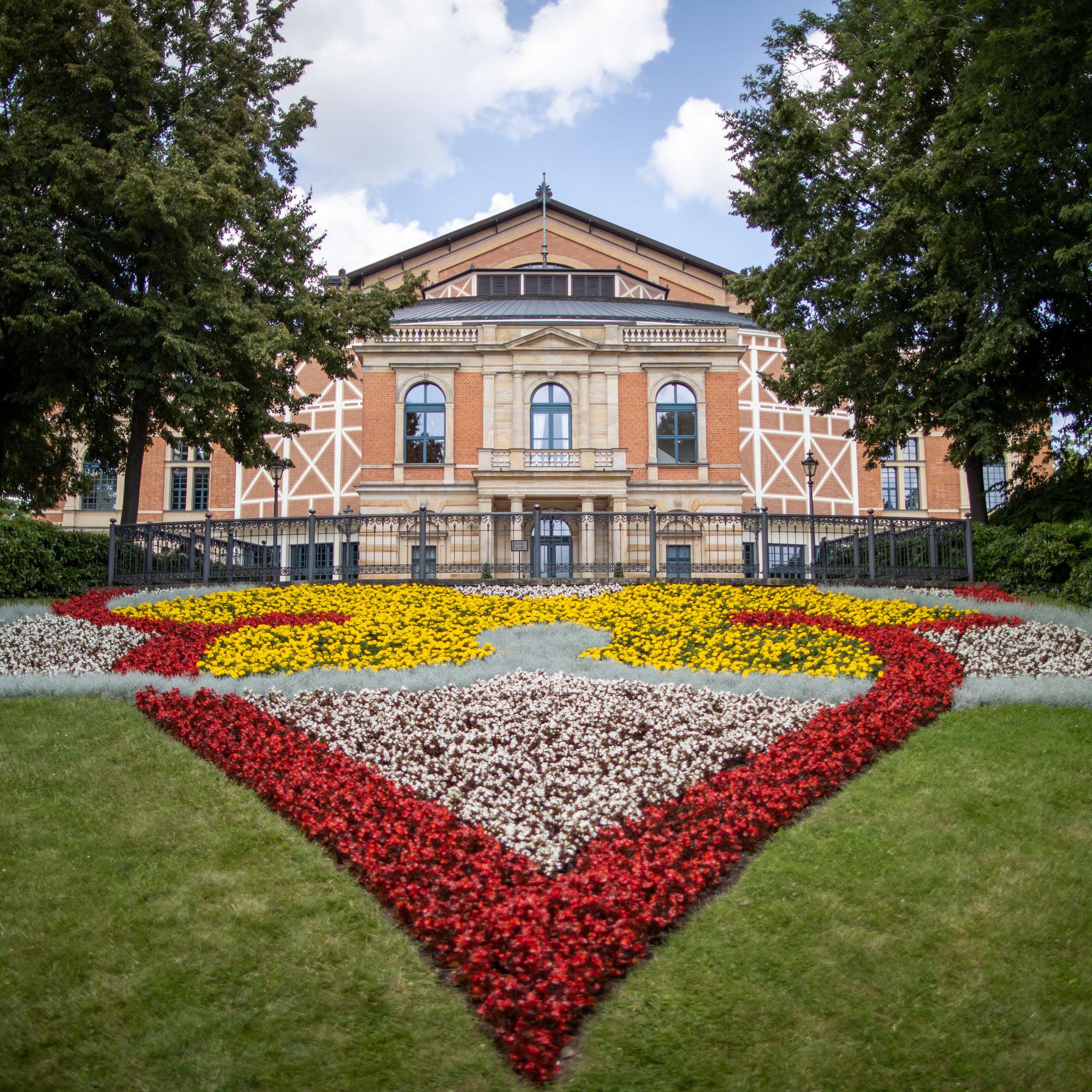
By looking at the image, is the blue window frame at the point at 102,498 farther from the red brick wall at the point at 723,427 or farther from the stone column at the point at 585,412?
the red brick wall at the point at 723,427

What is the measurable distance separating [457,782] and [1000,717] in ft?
15.9

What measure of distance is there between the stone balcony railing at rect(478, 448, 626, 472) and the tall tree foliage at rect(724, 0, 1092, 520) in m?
9.47

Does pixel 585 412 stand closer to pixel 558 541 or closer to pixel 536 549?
pixel 558 541

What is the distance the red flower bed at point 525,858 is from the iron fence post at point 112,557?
30.0 feet

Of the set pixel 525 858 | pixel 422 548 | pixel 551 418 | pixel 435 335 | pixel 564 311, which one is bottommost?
pixel 525 858

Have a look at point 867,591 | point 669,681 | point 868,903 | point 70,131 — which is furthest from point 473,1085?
point 70,131

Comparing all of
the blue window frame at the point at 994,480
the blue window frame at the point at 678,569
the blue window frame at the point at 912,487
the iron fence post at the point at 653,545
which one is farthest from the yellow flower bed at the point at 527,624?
the blue window frame at the point at 994,480

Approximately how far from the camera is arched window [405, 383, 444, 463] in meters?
34.0

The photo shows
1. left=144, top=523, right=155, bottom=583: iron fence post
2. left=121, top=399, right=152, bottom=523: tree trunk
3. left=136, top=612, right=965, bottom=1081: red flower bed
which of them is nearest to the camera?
left=136, top=612, right=965, bottom=1081: red flower bed

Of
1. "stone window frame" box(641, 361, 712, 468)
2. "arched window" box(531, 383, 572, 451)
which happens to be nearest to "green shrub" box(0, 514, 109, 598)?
"arched window" box(531, 383, 572, 451)

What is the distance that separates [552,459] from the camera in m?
32.4

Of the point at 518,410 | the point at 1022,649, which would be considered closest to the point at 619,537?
the point at 518,410

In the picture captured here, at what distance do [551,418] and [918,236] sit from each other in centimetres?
1656

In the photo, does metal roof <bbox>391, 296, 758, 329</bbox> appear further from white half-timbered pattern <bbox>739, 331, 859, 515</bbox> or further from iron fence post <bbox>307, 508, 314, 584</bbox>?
iron fence post <bbox>307, 508, 314, 584</bbox>
